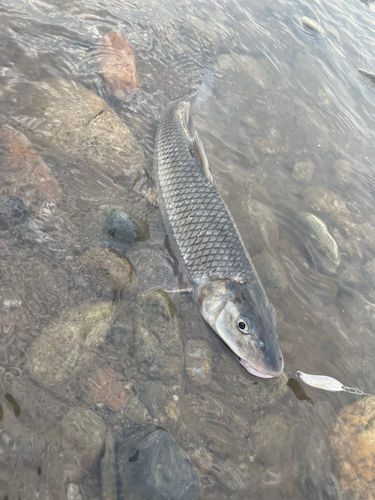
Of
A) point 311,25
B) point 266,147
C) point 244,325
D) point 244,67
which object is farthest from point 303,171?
point 311,25

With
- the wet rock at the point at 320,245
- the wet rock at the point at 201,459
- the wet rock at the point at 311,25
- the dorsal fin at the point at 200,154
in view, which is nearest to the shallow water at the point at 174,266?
the wet rock at the point at 201,459

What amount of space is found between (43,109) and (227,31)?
6947 millimetres

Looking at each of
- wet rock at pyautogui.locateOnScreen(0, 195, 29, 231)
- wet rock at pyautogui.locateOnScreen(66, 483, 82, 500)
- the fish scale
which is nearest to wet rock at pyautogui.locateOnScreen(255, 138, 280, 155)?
the fish scale

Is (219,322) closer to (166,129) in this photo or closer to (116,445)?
(116,445)

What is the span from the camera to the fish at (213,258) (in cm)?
377

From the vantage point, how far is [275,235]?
18.5ft

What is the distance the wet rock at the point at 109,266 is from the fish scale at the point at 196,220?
864 millimetres

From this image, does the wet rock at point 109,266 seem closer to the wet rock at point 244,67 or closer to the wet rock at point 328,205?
the wet rock at point 328,205

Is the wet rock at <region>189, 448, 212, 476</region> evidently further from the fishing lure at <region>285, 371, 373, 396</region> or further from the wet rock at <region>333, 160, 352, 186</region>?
the wet rock at <region>333, 160, 352, 186</region>

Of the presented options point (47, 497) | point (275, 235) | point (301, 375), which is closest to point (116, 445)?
point (47, 497)

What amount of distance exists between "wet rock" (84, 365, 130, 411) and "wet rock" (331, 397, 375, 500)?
232 cm

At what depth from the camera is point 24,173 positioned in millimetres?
4277

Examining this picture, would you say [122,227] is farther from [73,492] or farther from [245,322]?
[73,492]

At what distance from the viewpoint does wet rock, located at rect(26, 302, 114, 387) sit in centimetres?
310
